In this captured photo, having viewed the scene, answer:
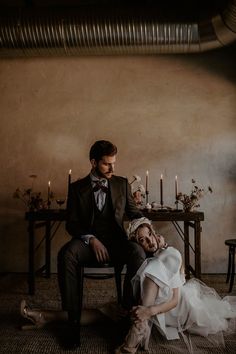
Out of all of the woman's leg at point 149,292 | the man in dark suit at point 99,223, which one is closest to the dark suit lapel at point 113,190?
the man in dark suit at point 99,223

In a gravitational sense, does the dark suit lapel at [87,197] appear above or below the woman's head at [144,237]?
above

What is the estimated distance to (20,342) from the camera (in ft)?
7.97

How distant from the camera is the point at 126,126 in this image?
4824 millimetres

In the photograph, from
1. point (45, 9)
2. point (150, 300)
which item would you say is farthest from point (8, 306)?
point (45, 9)

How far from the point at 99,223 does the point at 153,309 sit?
0.94 metres

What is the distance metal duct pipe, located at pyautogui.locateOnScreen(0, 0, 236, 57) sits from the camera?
3.95 meters

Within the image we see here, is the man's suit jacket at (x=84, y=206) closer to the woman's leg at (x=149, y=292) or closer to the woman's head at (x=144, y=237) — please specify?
the woman's head at (x=144, y=237)

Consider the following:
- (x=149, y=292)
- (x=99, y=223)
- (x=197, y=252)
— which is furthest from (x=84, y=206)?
(x=197, y=252)

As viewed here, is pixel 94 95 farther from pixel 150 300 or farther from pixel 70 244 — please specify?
pixel 150 300

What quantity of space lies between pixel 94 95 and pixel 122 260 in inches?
115

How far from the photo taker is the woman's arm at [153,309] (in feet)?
7.06

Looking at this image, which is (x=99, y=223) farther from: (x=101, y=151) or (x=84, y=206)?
(x=101, y=151)

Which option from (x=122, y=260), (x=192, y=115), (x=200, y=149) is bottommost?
(x=122, y=260)

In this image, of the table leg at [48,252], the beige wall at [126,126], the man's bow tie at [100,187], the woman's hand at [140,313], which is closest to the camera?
the woman's hand at [140,313]
